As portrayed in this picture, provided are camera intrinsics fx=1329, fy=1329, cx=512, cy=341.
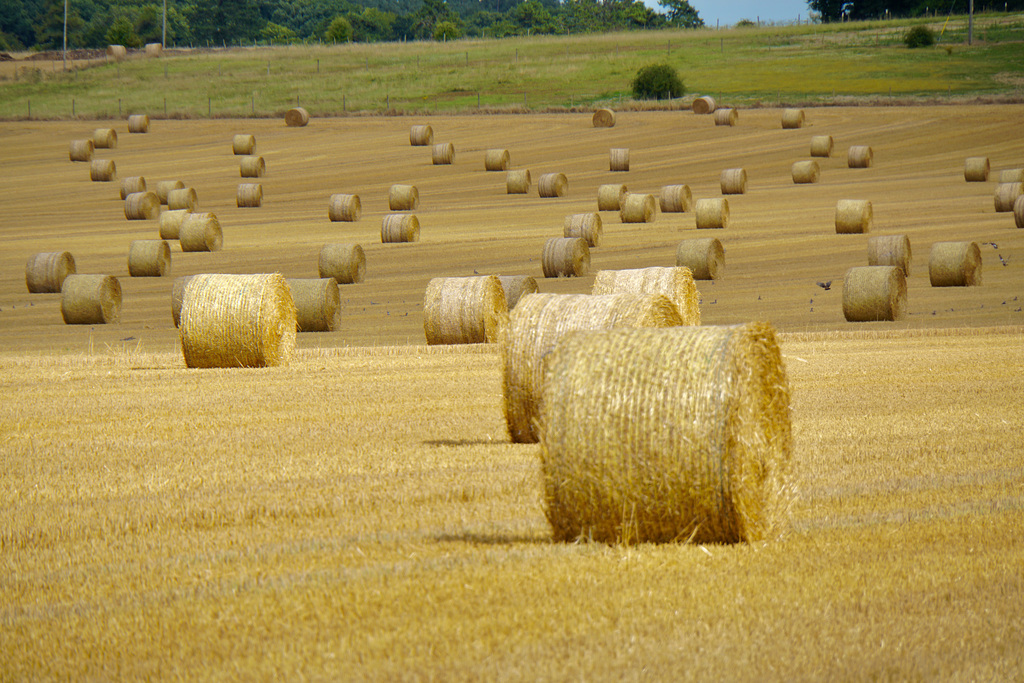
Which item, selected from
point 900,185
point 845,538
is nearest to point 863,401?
point 845,538

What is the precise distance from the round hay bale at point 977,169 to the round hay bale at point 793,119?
9.67 metres

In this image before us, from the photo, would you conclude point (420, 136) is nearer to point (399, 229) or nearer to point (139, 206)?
point (139, 206)

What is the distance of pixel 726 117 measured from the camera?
1868 inches

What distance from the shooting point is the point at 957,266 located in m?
24.0

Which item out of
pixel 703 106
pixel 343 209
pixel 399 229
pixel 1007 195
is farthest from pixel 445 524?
pixel 703 106

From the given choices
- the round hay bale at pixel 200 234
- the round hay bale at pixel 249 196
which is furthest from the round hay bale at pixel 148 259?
the round hay bale at pixel 249 196

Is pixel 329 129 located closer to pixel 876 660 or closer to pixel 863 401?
pixel 863 401

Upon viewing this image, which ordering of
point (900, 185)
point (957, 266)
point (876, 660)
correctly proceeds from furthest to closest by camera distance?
point (900, 185) < point (957, 266) < point (876, 660)

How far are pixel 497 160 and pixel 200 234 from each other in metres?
14.6

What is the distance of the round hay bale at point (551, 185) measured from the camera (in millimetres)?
39625

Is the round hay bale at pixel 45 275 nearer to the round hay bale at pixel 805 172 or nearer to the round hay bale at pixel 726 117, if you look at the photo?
the round hay bale at pixel 805 172

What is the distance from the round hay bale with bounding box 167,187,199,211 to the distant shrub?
23366 mm

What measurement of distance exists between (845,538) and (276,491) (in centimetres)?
349

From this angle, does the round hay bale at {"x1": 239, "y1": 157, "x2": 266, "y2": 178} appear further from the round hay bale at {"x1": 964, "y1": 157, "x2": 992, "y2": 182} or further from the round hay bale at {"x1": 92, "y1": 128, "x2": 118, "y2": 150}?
the round hay bale at {"x1": 964, "y1": 157, "x2": 992, "y2": 182}
